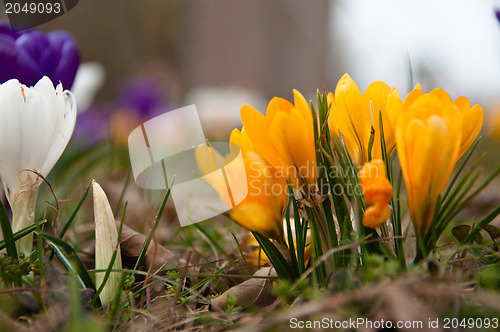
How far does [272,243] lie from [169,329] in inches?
6.4

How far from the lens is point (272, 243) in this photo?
0.62 metres

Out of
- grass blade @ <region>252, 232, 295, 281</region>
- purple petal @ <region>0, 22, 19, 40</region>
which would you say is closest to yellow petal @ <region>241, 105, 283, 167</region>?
grass blade @ <region>252, 232, 295, 281</region>

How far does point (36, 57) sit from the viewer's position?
0.87m

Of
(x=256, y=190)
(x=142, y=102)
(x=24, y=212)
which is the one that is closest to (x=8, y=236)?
(x=24, y=212)

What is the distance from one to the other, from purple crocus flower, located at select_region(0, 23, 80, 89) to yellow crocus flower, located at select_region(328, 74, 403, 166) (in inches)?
20.7

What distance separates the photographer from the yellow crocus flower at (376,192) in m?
0.51

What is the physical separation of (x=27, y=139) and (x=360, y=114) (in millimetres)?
437

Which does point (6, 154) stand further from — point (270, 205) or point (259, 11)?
point (259, 11)

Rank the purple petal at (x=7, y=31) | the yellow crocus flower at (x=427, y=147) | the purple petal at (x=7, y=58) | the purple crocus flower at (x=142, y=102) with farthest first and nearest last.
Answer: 1. the purple crocus flower at (x=142, y=102)
2. the purple petal at (x=7, y=31)
3. the purple petal at (x=7, y=58)
4. the yellow crocus flower at (x=427, y=147)

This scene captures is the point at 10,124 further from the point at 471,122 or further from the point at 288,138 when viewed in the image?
the point at 471,122

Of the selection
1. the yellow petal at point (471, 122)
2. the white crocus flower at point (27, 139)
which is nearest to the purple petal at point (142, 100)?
the white crocus flower at point (27, 139)

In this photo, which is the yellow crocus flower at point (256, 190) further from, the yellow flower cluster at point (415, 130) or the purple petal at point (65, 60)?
the purple petal at point (65, 60)

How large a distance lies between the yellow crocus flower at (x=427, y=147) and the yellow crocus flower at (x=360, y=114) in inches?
2.3

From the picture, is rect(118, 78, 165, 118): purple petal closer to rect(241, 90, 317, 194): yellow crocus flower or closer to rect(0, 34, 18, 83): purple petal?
rect(0, 34, 18, 83): purple petal
